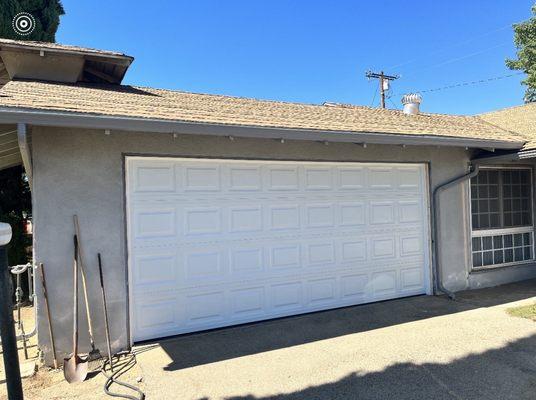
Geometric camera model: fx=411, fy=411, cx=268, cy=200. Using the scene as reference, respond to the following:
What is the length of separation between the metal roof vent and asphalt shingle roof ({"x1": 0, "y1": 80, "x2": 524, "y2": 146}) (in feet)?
0.88

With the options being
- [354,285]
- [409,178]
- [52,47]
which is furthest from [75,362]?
[409,178]

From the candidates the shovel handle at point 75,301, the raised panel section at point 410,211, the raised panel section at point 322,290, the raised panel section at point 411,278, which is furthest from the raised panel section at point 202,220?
the raised panel section at point 411,278

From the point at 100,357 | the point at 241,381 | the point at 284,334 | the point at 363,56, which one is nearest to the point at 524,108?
the point at 284,334

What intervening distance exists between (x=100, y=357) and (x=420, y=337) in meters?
3.93

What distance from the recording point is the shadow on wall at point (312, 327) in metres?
4.91

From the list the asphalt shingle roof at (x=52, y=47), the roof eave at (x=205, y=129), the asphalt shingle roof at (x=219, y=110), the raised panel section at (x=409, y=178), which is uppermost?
the asphalt shingle roof at (x=52, y=47)

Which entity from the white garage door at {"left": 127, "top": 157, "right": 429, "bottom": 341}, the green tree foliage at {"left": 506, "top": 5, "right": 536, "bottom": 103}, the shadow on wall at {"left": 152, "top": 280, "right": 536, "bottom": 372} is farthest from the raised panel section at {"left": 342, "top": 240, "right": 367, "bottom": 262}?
the green tree foliage at {"left": 506, "top": 5, "right": 536, "bottom": 103}

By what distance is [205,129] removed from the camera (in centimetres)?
502

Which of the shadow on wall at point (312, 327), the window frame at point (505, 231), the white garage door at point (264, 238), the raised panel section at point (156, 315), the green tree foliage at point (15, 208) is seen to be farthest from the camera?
the green tree foliage at point (15, 208)

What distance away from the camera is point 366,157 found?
6871 mm

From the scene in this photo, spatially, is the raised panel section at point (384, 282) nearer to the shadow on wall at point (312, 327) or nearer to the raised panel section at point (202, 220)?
the shadow on wall at point (312, 327)

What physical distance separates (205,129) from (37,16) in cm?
882

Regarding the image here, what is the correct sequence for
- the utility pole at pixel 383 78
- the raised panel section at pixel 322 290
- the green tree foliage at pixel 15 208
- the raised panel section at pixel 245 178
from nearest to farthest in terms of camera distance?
the raised panel section at pixel 245 178, the raised panel section at pixel 322 290, the green tree foliage at pixel 15 208, the utility pole at pixel 383 78

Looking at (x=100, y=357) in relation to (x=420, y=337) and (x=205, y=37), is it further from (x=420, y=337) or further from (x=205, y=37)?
(x=205, y=37)
